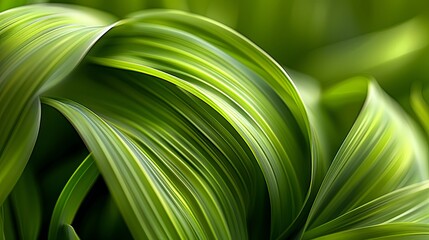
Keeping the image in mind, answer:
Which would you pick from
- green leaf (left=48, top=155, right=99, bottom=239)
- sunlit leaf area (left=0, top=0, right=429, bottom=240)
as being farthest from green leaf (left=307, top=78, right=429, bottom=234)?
green leaf (left=48, top=155, right=99, bottom=239)

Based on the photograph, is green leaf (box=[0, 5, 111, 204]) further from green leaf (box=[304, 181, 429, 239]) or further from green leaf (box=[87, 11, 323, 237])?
green leaf (box=[304, 181, 429, 239])

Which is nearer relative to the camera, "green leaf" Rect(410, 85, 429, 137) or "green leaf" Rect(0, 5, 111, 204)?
"green leaf" Rect(0, 5, 111, 204)

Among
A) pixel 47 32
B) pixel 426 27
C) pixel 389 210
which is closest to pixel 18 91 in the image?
pixel 47 32

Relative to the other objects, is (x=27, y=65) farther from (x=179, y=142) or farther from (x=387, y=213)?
(x=387, y=213)

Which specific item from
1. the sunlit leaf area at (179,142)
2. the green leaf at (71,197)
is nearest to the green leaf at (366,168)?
the sunlit leaf area at (179,142)

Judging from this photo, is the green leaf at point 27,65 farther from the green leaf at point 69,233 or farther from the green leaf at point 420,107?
the green leaf at point 420,107

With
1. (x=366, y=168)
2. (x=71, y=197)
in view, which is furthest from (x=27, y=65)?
(x=366, y=168)
